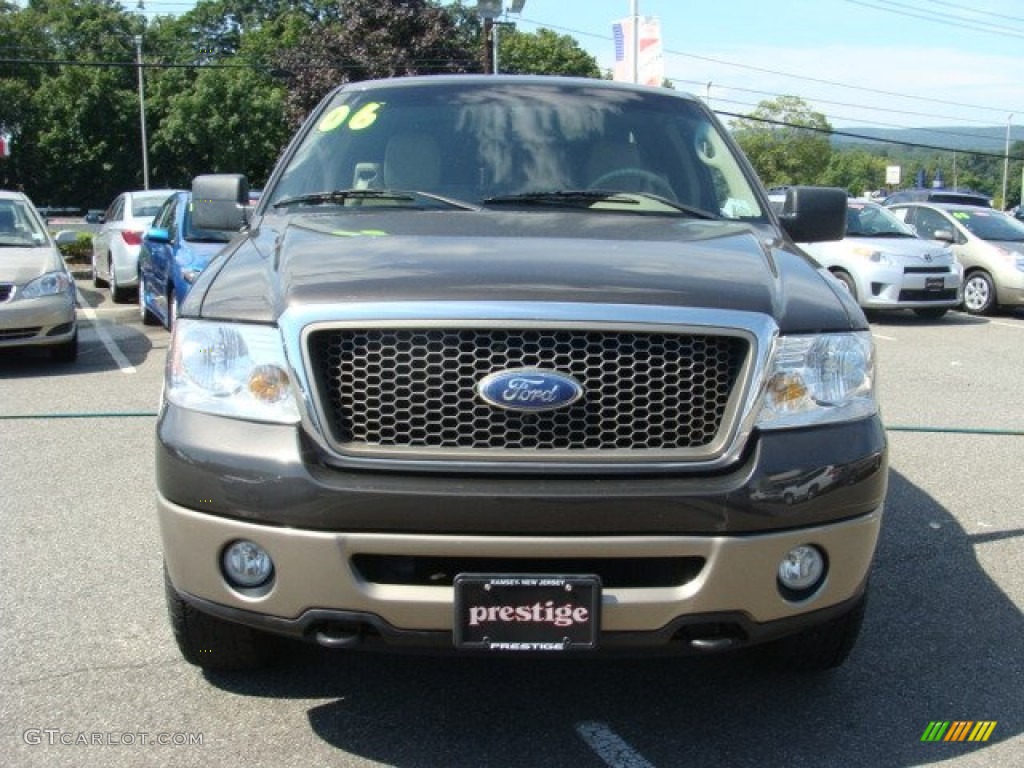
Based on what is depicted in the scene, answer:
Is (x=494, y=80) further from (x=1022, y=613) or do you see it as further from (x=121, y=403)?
(x=121, y=403)

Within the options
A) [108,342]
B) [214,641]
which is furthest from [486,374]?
[108,342]

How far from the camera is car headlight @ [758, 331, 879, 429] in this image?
10.1 ft

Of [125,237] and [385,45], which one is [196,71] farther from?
A: [125,237]

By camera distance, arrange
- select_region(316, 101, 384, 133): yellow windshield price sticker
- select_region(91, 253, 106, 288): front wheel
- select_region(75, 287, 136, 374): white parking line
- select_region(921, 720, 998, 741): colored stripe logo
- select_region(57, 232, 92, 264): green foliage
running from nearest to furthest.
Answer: select_region(921, 720, 998, 741): colored stripe logo < select_region(316, 101, 384, 133): yellow windshield price sticker < select_region(75, 287, 136, 374): white parking line < select_region(91, 253, 106, 288): front wheel < select_region(57, 232, 92, 264): green foliage

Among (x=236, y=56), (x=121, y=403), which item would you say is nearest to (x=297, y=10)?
(x=236, y=56)

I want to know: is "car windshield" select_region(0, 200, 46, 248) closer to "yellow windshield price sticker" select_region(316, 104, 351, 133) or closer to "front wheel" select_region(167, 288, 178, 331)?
"front wheel" select_region(167, 288, 178, 331)

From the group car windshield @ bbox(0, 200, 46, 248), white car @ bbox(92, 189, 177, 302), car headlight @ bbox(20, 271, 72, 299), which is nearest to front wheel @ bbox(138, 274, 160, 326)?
white car @ bbox(92, 189, 177, 302)

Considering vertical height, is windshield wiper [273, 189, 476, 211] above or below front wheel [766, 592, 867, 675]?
above

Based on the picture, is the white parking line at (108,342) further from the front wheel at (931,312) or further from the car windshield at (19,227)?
the front wheel at (931,312)

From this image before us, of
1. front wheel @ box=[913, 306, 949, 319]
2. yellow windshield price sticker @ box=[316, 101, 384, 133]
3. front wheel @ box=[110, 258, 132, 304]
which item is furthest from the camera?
front wheel @ box=[913, 306, 949, 319]

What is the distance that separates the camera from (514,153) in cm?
454

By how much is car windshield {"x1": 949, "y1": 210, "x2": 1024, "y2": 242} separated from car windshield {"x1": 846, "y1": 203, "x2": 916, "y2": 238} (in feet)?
5.19

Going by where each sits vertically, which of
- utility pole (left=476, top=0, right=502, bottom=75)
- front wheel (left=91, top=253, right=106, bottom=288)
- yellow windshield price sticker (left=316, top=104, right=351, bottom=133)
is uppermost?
utility pole (left=476, top=0, right=502, bottom=75)

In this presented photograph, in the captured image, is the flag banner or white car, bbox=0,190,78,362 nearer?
white car, bbox=0,190,78,362
